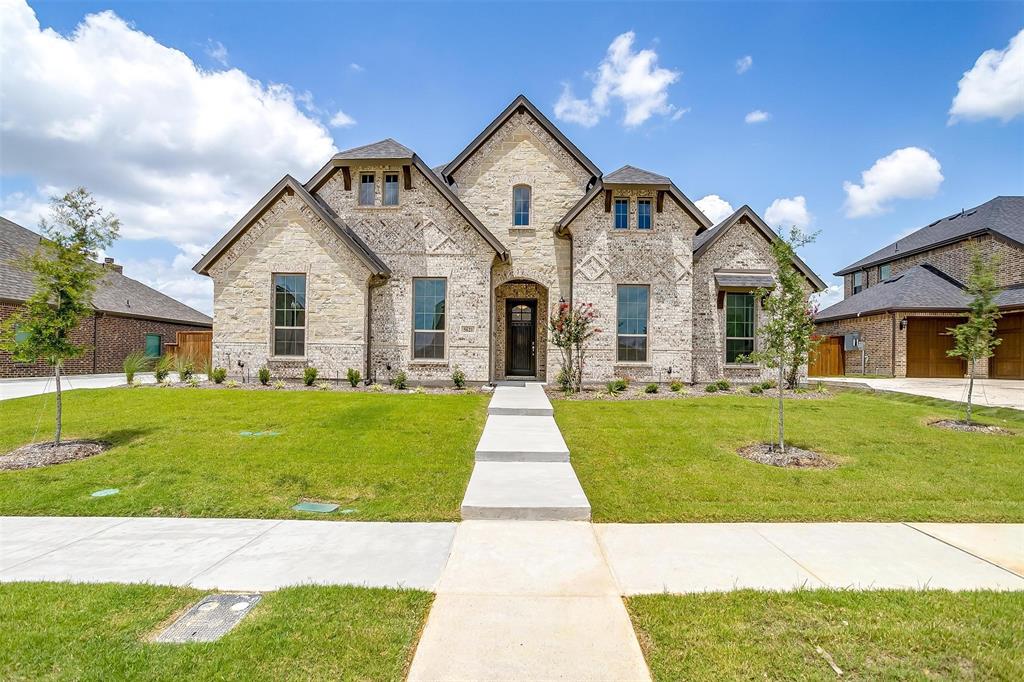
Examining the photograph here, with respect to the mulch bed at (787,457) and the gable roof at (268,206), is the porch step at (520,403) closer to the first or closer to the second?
the mulch bed at (787,457)

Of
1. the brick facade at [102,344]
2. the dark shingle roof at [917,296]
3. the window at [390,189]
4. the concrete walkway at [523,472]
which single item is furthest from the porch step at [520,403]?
the dark shingle roof at [917,296]

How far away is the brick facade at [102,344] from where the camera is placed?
18.7 metres

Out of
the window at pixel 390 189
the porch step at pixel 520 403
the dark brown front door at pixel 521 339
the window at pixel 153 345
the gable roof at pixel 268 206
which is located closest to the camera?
the porch step at pixel 520 403

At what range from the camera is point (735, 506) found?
532cm

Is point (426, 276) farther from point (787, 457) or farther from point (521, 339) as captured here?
point (787, 457)

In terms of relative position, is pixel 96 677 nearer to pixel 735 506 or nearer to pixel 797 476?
pixel 735 506

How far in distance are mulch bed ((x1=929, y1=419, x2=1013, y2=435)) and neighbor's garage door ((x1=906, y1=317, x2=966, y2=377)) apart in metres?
15.1

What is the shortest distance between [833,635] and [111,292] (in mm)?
30617

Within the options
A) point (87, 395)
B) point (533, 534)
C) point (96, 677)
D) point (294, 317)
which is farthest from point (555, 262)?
point (96, 677)

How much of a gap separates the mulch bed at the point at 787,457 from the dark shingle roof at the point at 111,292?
61.2ft

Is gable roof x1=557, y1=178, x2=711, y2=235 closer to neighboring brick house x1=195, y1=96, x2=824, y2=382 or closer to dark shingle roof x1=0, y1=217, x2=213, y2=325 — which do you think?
neighboring brick house x1=195, y1=96, x2=824, y2=382

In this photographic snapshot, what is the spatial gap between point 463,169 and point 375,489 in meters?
13.3

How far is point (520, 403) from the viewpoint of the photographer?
435 inches

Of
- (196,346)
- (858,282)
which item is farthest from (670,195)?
(858,282)
